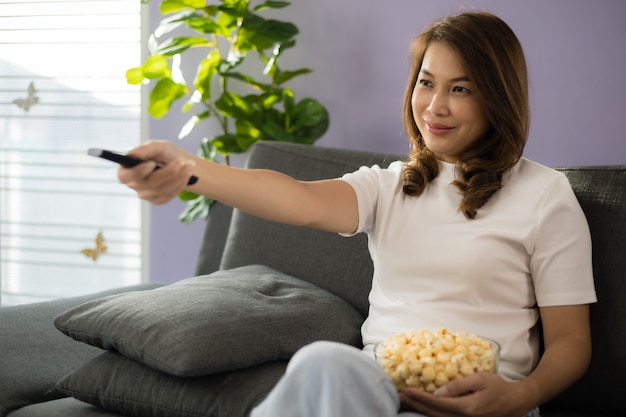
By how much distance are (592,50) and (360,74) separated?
2.49 feet

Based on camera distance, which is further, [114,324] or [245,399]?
[114,324]

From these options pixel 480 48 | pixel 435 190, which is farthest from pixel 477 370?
pixel 480 48

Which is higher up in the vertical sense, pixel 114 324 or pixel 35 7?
pixel 35 7

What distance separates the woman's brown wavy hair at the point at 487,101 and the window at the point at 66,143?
1848 mm

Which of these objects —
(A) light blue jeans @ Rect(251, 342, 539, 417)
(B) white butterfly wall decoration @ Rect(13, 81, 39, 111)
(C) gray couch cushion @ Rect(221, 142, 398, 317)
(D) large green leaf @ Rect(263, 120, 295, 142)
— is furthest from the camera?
(B) white butterfly wall decoration @ Rect(13, 81, 39, 111)

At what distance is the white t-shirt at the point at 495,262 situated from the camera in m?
1.79

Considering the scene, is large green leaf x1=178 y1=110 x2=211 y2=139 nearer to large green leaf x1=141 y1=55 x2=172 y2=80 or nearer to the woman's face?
large green leaf x1=141 y1=55 x2=172 y2=80

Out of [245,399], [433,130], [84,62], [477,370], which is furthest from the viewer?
[84,62]

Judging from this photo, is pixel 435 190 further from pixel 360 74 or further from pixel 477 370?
pixel 360 74

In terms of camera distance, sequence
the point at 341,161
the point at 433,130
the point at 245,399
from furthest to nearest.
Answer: the point at 341,161
the point at 433,130
the point at 245,399

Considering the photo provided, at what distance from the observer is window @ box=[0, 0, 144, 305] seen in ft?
11.6

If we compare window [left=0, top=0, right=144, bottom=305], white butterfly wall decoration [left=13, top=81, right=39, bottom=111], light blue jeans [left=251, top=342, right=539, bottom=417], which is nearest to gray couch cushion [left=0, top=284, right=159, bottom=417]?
light blue jeans [left=251, top=342, right=539, bottom=417]

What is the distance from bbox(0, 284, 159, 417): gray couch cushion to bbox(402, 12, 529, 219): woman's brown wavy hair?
90 centimetres

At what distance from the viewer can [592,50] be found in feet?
8.63
